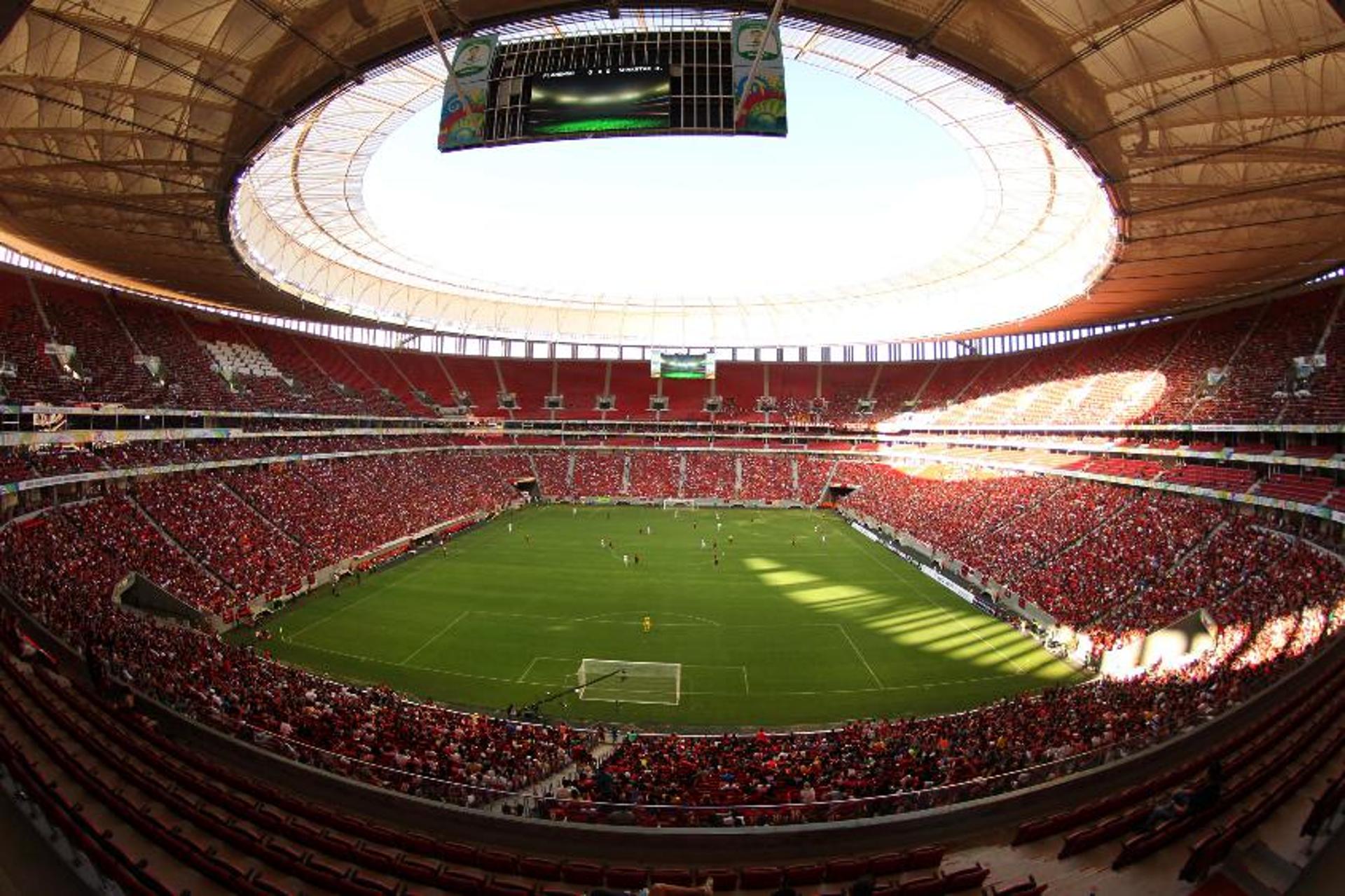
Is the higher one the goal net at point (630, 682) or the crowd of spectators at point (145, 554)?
the crowd of spectators at point (145, 554)

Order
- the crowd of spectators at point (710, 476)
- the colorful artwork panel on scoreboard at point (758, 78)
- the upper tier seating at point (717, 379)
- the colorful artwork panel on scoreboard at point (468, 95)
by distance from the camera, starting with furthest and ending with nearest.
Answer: the crowd of spectators at point (710, 476)
the upper tier seating at point (717, 379)
the colorful artwork panel on scoreboard at point (468, 95)
the colorful artwork panel on scoreboard at point (758, 78)

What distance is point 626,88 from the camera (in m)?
13.6

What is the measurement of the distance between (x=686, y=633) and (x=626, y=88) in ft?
64.8

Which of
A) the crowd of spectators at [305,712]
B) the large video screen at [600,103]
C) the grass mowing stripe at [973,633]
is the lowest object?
the grass mowing stripe at [973,633]

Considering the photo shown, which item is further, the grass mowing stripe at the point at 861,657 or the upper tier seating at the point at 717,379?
the upper tier seating at the point at 717,379

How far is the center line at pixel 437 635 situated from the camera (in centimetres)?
2478

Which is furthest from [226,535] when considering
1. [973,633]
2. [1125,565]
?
[1125,565]

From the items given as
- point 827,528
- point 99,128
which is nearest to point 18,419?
point 99,128

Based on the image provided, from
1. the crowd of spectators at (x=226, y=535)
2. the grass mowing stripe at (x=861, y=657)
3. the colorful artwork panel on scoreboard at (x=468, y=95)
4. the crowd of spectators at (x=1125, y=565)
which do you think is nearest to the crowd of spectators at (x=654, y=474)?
the crowd of spectators at (x=226, y=535)

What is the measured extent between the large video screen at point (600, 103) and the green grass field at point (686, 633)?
48.7 feet

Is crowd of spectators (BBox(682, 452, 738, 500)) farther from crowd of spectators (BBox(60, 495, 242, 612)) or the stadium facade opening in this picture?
crowd of spectators (BBox(60, 495, 242, 612))

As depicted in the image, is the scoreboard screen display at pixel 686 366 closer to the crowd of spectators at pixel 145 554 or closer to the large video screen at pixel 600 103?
the crowd of spectators at pixel 145 554

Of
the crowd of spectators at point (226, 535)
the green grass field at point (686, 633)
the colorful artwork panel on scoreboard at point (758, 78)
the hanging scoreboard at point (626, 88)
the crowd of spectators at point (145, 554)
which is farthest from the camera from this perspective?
the crowd of spectators at point (226, 535)

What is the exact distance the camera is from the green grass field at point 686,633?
862 inches
